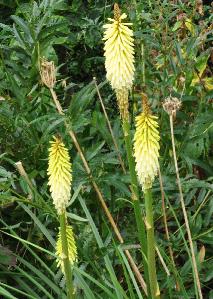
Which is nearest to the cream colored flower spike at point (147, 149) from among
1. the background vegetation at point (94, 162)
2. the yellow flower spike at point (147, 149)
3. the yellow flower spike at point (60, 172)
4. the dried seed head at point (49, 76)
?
the yellow flower spike at point (147, 149)

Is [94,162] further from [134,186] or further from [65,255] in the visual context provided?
[65,255]

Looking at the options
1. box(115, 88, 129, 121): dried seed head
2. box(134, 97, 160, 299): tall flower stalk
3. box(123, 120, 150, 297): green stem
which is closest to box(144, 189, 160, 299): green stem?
box(134, 97, 160, 299): tall flower stalk

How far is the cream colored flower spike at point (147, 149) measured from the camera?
7.09 ft

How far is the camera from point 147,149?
7.20 feet

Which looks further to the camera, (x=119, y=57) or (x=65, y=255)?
(x=119, y=57)

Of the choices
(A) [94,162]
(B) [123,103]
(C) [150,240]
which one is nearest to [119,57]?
(B) [123,103]

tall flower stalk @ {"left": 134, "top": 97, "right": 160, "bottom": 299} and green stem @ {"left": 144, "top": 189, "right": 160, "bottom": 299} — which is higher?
tall flower stalk @ {"left": 134, "top": 97, "right": 160, "bottom": 299}

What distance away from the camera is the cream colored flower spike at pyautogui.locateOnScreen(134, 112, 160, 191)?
2160 millimetres

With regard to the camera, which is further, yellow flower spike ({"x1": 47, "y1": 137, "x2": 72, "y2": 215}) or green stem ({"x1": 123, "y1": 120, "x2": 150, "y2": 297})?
green stem ({"x1": 123, "y1": 120, "x2": 150, "y2": 297})

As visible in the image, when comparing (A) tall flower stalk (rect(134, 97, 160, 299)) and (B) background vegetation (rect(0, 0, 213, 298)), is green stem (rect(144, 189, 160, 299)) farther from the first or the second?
(B) background vegetation (rect(0, 0, 213, 298))

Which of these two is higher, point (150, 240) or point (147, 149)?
point (147, 149)

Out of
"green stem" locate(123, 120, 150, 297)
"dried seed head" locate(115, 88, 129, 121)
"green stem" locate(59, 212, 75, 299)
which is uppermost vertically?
"dried seed head" locate(115, 88, 129, 121)

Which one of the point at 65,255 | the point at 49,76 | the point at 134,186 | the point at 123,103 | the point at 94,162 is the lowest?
the point at 65,255

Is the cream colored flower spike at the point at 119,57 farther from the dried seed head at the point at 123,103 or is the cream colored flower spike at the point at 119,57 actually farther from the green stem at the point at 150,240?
the green stem at the point at 150,240
